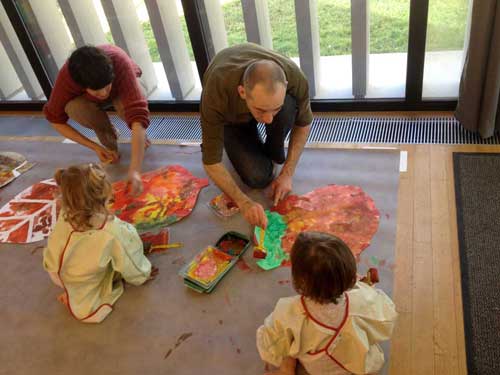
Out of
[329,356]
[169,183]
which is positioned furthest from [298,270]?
[169,183]

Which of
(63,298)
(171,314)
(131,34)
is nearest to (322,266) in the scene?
(171,314)

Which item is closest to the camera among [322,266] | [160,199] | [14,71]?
[322,266]

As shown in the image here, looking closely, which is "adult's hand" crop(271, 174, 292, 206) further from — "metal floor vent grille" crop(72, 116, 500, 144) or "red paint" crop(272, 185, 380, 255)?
"metal floor vent grille" crop(72, 116, 500, 144)

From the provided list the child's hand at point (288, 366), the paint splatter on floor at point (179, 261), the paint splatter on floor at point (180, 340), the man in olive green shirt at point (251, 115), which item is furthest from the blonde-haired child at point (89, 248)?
the child's hand at point (288, 366)

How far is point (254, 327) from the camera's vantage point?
1.47 m

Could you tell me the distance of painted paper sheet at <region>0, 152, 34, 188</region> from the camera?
2428mm

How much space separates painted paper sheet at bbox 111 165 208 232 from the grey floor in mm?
85

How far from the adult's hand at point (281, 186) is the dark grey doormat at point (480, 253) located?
69 cm

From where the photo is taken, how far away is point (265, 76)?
1395mm

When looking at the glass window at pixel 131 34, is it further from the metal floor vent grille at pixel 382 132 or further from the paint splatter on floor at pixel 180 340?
the paint splatter on floor at pixel 180 340

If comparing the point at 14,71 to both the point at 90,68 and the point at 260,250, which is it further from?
the point at 260,250

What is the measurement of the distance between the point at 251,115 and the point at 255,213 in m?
0.42

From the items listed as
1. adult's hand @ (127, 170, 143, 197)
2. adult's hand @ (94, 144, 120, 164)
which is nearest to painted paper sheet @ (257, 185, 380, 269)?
adult's hand @ (127, 170, 143, 197)

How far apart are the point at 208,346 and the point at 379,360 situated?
22.0 inches
